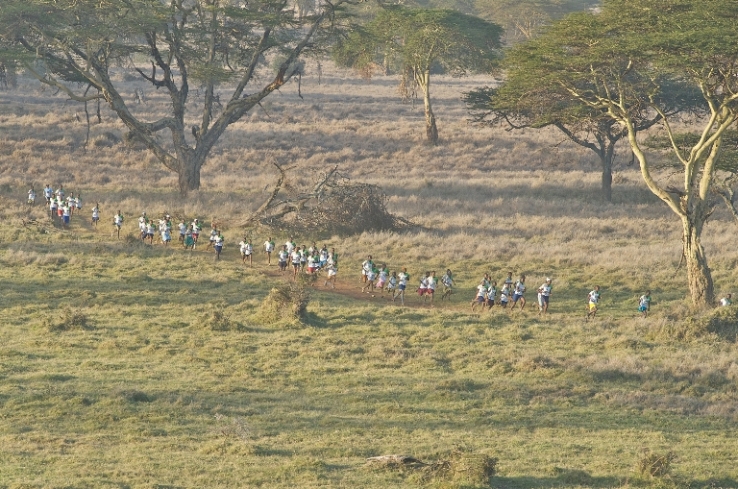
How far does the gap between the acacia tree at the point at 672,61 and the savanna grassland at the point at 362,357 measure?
3214 mm

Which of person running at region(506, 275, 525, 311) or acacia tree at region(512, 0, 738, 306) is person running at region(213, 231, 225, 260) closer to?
person running at region(506, 275, 525, 311)

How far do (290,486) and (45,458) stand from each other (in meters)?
4.25

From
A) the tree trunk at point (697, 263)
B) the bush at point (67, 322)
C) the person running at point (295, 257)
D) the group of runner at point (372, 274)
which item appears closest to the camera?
the bush at point (67, 322)

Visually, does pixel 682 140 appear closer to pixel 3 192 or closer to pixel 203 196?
pixel 203 196

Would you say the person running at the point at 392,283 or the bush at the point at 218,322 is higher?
the person running at the point at 392,283

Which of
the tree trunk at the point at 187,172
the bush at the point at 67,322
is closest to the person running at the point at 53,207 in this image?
the tree trunk at the point at 187,172

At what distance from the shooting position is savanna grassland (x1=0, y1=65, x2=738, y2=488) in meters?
16.6

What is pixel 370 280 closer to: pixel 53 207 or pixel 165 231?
pixel 165 231

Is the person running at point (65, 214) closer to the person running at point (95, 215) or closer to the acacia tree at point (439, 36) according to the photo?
the person running at point (95, 215)

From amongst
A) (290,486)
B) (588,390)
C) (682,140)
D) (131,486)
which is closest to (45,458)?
(131,486)

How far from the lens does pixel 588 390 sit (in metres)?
22.2

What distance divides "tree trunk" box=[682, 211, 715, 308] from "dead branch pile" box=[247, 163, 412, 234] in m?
15.6

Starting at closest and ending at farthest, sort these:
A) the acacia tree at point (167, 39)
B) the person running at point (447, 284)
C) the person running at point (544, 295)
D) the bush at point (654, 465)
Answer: the bush at point (654, 465), the person running at point (544, 295), the person running at point (447, 284), the acacia tree at point (167, 39)

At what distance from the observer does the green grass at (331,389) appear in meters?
16.0
